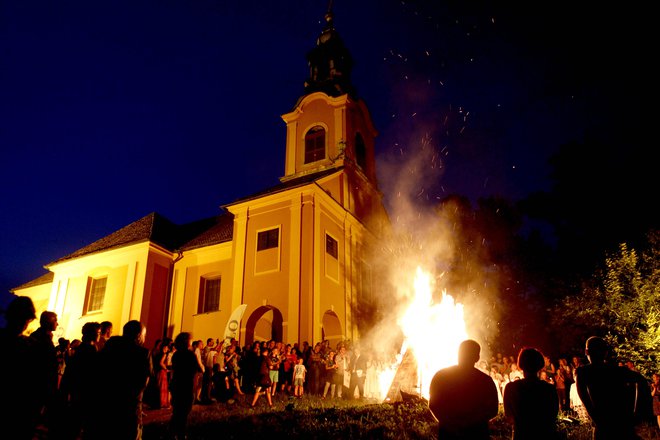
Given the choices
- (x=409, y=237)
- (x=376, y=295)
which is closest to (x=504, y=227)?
(x=409, y=237)

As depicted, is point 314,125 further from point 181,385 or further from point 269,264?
point 181,385

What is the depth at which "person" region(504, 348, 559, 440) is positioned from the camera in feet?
13.6

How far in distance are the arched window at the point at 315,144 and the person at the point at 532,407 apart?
21.8 meters

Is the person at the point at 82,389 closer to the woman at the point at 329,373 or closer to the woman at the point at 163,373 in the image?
the woman at the point at 163,373

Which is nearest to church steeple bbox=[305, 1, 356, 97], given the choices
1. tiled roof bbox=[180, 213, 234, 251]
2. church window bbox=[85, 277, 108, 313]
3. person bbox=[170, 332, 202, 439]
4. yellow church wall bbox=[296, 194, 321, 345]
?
tiled roof bbox=[180, 213, 234, 251]

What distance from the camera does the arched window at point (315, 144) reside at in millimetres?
25766

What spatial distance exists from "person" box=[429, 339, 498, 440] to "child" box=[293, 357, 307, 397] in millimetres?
10591

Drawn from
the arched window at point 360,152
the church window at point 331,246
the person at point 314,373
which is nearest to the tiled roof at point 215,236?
the church window at point 331,246

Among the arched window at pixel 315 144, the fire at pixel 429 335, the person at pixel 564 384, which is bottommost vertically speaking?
the person at pixel 564 384

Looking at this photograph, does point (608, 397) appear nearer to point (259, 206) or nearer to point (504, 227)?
point (259, 206)

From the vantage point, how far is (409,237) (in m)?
29.1

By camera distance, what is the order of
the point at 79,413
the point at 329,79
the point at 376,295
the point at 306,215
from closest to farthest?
the point at 79,413 → the point at 306,215 → the point at 376,295 → the point at 329,79

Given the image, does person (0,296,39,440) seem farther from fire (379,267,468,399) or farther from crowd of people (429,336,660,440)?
Result: fire (379,267,468,399)

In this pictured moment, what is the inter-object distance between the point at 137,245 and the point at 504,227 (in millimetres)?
21269
